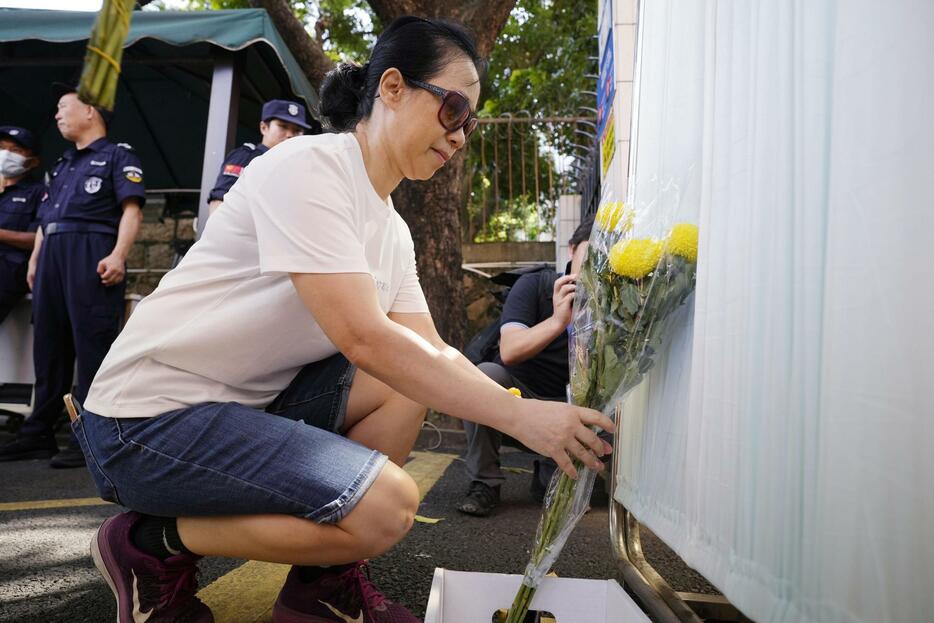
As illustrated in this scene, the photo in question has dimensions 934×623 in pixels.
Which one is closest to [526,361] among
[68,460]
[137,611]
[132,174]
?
[137,611]

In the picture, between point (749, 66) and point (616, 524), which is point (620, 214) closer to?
point (749, 66)

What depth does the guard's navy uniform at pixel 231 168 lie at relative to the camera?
3964mm

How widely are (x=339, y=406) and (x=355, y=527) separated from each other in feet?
1.32

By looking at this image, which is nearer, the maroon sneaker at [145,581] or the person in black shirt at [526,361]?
the maroon sneaker at [145,581]

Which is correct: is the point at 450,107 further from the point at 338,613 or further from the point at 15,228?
the point at 15,228

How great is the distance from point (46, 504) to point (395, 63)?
Answer: 90.8 inches

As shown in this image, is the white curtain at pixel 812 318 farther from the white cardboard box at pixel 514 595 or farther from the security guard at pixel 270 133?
the security guard at pixel 270 133

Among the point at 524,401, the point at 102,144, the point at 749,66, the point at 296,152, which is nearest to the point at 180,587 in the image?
the point at 524,401

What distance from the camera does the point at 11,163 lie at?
4270 millimetres

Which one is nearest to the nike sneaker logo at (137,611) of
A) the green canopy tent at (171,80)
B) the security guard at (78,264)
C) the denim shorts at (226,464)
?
the denim shorts at (226,464)

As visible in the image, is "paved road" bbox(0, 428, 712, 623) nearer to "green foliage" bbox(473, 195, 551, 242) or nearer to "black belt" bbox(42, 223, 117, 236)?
"black belt" bbox(42, 223, 117, 236)

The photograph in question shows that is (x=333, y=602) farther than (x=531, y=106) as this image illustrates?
No

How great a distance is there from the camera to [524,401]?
1210 millimetres

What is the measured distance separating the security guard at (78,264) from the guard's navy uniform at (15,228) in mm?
477
